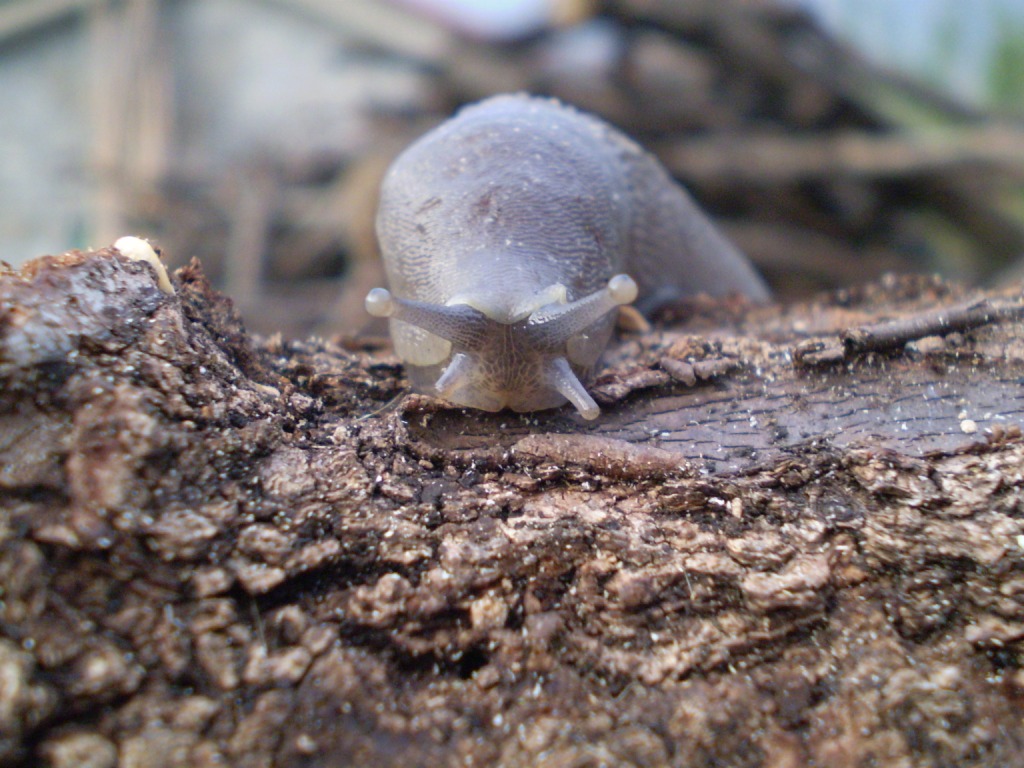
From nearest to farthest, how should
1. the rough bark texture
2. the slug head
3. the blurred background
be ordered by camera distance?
the rough bark texture → the slug head → the blurred background

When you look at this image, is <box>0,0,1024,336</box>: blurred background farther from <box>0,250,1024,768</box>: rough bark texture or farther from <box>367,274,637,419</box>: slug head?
<box>0,250,1024,768</box>: rough bark texture

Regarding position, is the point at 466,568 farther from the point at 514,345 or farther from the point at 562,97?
the point at 562,97

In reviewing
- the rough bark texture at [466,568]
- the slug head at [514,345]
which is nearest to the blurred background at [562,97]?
the slug head at [514,345]

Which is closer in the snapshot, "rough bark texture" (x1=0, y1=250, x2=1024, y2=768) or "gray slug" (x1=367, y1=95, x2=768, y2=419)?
"rough bark texture" (x1=0, y1=250, x2=1024, y2=768)

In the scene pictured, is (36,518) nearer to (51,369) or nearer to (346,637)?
(51,369)

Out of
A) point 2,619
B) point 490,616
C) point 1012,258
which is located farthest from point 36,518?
point 1012,258

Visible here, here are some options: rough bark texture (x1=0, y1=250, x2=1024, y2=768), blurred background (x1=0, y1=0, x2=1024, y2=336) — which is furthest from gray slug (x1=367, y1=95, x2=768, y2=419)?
blurred background (x1=0, y1=0, x2=1024, y2=336)

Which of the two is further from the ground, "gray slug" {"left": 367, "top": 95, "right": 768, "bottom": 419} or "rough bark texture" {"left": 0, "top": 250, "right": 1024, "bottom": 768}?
"gray slug" {"left": 367, "top": 95, "right": 768, "bottom": 419}
